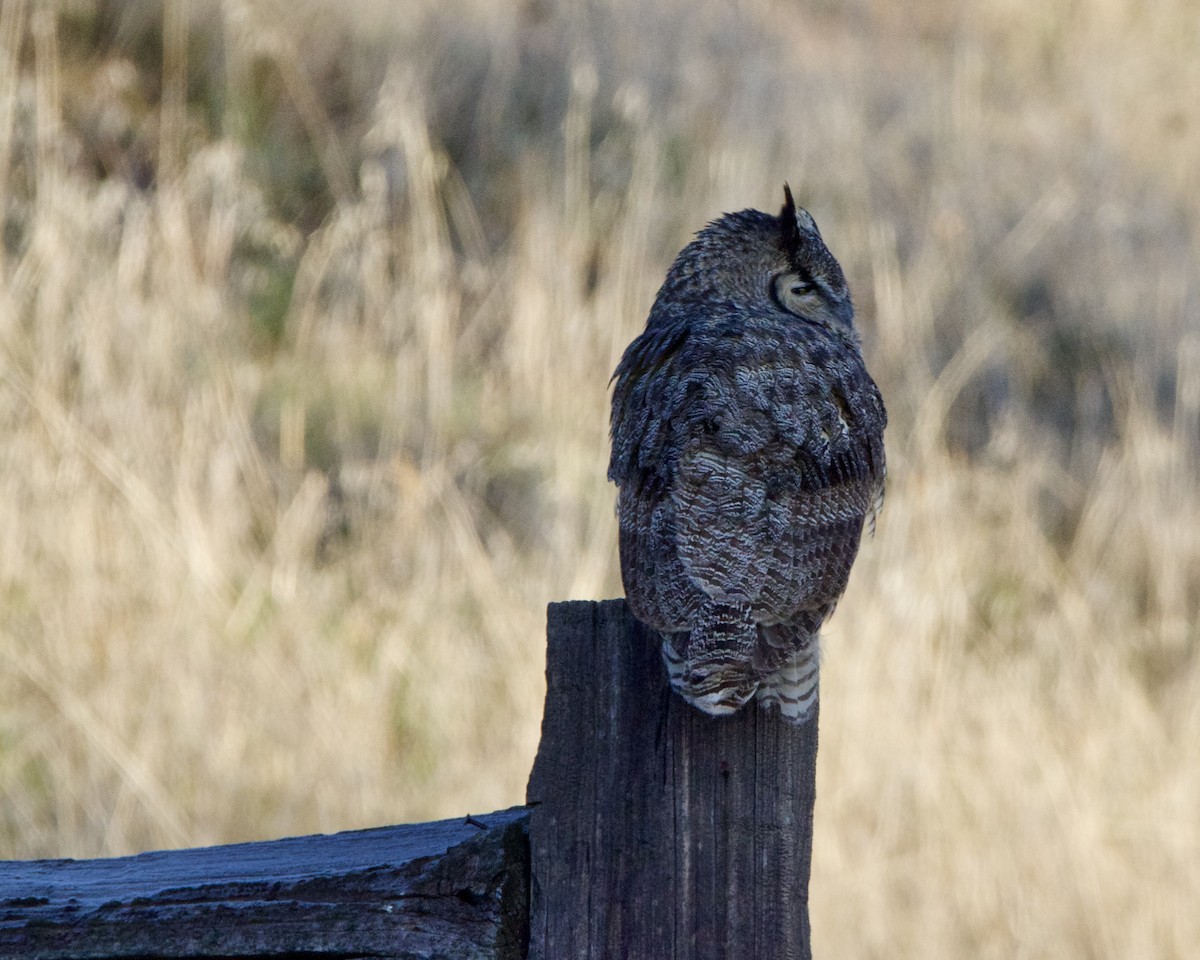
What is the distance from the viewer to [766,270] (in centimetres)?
305

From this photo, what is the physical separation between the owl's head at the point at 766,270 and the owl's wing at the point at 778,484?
60 cm

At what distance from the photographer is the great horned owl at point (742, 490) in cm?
170

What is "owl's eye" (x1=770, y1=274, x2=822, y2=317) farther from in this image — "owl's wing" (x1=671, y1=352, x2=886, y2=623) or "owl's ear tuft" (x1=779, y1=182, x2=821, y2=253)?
"owl's wing" (x1=671, y1=352, x2=886, y2=623)

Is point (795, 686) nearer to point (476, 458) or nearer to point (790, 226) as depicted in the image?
point (790, 226)

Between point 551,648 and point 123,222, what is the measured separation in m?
5.33

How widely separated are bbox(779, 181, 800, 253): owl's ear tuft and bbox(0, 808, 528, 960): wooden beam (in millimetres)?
1930

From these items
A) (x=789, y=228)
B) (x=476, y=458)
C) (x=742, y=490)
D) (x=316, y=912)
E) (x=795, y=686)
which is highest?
(x=789, y=228)

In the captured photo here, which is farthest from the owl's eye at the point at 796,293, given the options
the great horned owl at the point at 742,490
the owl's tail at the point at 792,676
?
the owl's tail at the point at 792,676

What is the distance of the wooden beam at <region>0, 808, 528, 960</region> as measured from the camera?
1.33 meters

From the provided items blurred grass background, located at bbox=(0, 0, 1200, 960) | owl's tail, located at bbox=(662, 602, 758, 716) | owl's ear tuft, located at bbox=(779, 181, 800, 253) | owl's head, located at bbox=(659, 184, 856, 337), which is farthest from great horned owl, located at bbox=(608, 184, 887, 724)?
blurred grass background, located at bbox=(0, 0, 1200, 960)

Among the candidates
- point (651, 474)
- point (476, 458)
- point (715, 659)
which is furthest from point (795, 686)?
point (476, 458)

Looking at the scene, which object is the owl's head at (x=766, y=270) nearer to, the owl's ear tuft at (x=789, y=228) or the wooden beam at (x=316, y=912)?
the owl's ear tuft at (x=789, y=228)

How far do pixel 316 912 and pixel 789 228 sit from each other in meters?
2.07

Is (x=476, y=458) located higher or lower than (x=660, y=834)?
higher
